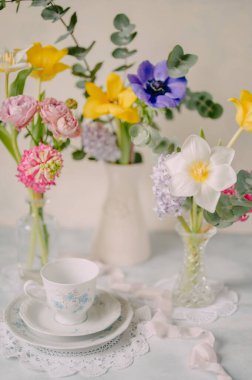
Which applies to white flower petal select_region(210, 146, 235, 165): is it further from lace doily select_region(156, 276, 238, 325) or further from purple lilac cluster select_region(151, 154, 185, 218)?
lace doily select_region(156, 276, 238, 325)

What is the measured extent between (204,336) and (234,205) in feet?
0.74

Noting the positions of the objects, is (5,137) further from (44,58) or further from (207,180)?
(207,180)

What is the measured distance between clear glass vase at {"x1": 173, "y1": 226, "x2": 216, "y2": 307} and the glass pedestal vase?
0.20 metres

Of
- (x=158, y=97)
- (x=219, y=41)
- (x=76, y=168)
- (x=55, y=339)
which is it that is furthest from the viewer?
(x=76, y=168)

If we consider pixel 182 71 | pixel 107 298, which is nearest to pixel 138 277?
pixel 107 298

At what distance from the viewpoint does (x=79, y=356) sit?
912mm

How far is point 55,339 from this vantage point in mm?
932

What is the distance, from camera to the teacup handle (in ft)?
3.26

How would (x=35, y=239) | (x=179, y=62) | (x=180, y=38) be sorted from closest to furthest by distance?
(x=179, y=62), (x=35, y=239), (x=180, y=38)

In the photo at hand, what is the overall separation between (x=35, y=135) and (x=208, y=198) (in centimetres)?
35

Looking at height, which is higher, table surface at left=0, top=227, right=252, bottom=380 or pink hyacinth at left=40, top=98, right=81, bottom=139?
pink hyacinth at left=40, top=98, right=81, bottom=139

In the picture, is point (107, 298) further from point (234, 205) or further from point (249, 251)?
point (249, 251)

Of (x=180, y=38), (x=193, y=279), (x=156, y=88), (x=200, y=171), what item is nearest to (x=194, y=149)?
(x=200, y=171)

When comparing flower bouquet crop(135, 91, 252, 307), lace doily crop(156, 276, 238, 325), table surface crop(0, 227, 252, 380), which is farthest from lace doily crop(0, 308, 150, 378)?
flower bouquet crop(135, 91, 252, 307)
